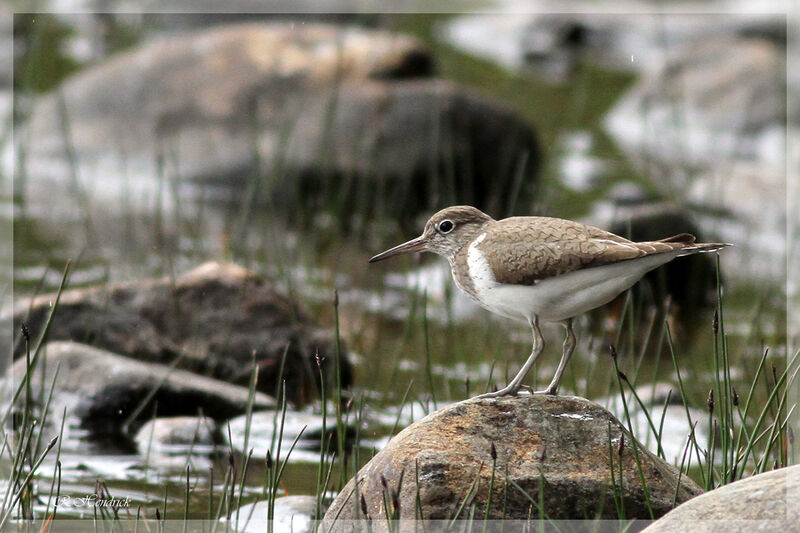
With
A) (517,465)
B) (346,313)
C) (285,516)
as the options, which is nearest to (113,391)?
(285,516)

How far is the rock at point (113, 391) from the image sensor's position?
544 centimetres

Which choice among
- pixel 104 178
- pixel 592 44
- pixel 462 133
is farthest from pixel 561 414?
pixel 592 44

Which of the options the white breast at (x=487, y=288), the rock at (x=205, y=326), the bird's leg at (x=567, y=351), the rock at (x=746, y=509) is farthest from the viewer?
the rock at (x=205, y=326)

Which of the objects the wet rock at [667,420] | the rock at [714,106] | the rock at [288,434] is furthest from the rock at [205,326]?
the rock at [714,106]

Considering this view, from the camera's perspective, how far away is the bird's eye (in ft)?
11.9

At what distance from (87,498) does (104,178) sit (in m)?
6.14

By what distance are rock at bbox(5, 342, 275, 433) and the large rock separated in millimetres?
3609

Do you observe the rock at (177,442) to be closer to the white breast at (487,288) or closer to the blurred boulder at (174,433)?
the blurred boulder at (174,433)

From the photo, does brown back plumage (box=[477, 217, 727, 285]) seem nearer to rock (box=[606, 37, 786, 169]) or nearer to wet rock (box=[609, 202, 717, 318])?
wet rock (box=[609, 202, 717, 318])

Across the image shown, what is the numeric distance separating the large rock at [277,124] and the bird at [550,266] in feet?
17.9

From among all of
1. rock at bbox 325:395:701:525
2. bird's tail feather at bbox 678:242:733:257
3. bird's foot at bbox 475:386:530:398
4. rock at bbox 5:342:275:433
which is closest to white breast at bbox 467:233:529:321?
bird's foot at bbox 475:386:530:398

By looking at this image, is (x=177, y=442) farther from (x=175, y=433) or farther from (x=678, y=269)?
(x=678, y=269)

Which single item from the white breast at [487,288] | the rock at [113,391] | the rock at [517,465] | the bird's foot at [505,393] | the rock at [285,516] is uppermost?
the white breast at [487,288]

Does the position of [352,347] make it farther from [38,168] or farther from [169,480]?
[38,168]
